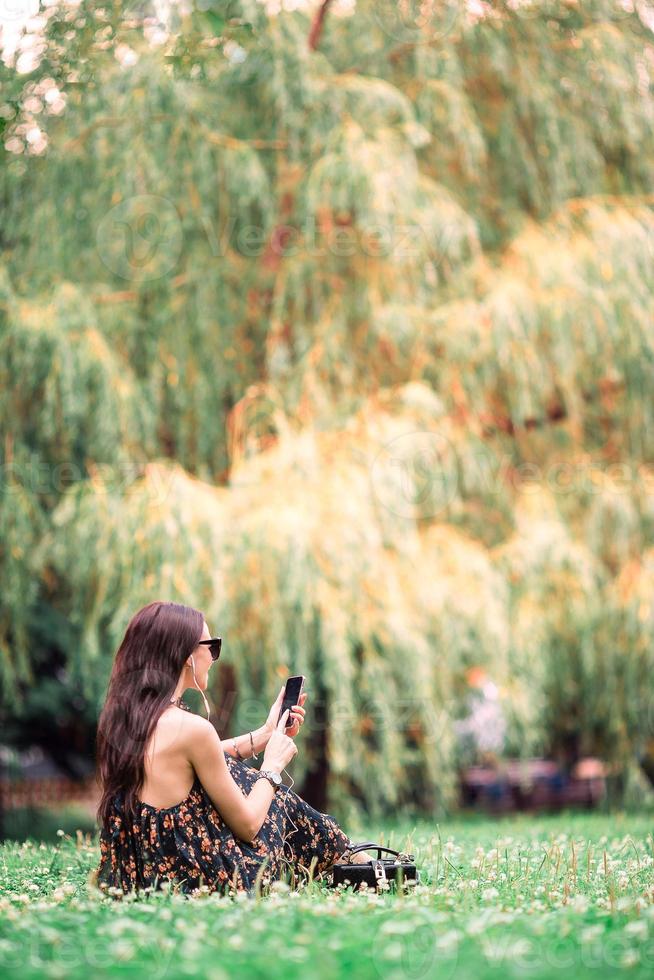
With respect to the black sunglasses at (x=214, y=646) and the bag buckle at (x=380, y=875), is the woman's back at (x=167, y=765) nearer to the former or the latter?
the black sunglasses at (x=214, y=646)

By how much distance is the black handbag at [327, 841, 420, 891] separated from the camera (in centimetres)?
331

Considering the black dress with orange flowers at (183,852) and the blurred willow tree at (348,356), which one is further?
the blurred willow tree at (348,356)

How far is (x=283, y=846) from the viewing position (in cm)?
349

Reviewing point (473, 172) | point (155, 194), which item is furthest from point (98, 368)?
point (473, 172)

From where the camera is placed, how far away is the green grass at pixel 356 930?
7.24ft

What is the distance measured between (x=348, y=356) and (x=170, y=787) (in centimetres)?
456

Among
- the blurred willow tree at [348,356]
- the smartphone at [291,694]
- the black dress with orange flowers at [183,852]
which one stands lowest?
the black dress with orange flowers at [183,852]

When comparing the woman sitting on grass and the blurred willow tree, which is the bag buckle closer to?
the woman sitting on grass

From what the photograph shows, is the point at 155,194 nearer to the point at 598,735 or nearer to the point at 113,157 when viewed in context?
the point at 113,157

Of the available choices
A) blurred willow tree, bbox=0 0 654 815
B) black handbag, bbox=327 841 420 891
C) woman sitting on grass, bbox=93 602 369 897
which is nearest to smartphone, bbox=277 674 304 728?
woman sitting on grass, bbox=93 602 369 897

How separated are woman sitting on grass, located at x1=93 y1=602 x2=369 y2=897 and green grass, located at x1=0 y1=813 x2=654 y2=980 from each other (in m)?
0.14

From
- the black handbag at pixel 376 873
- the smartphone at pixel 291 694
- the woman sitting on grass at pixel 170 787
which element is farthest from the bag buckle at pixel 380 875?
the smartphone at pixel 291 694

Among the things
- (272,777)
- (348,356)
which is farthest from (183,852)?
(348,356)

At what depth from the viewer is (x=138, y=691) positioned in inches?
130
